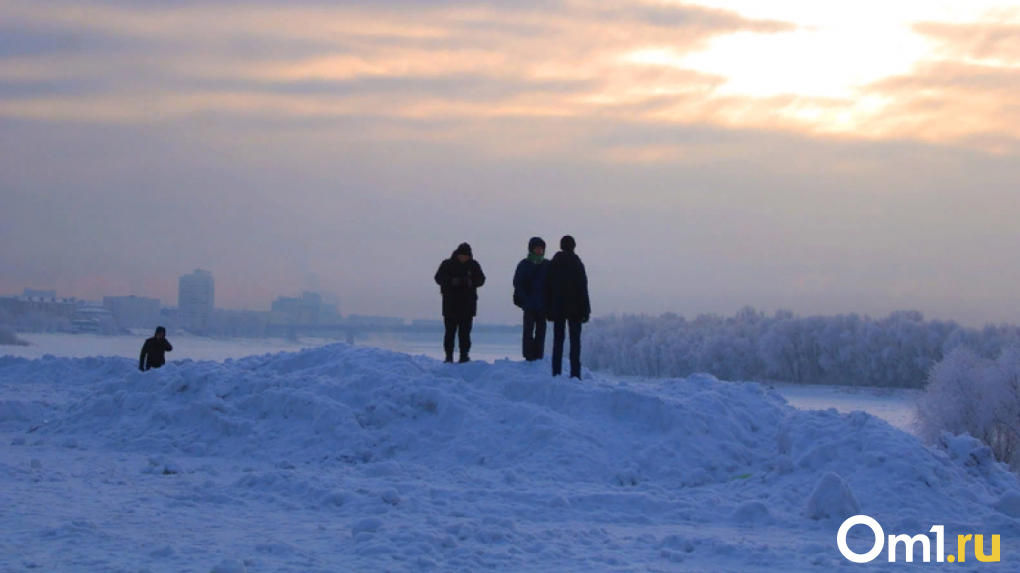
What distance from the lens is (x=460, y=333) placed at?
1451cm

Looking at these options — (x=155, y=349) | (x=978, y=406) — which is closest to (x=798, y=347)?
(x=978, y=406)

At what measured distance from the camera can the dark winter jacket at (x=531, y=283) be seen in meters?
13.2

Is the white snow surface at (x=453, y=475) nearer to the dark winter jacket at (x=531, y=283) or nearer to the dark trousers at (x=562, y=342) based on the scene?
the dark trousers at (x=562, y=342)

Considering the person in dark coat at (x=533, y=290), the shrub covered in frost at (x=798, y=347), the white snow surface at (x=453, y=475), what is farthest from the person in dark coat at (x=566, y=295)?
the shrub covered in frost at (x=798, y=347)

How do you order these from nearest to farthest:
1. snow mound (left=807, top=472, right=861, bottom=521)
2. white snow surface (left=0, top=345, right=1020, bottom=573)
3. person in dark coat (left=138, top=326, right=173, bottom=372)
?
white snow surface (left=0, top=345, right=1020, bottom=573) < snow mound (left=807, top=472, right=861, bottom=521) < person in dark coat (left=138, top=326, right=173, bottom=372)

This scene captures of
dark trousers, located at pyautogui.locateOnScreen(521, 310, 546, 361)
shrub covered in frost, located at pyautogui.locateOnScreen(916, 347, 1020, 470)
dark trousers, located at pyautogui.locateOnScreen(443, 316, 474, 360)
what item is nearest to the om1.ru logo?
dark trousers, located at pyautogui.locateOnScreen(521, 310, 546, 361)

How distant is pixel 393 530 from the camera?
7.20 metres

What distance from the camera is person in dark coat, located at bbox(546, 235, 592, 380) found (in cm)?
1269

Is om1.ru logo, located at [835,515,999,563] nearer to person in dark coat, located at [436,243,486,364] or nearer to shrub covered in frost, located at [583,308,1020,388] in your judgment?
person in dark coat, located at [436,243,486,364]

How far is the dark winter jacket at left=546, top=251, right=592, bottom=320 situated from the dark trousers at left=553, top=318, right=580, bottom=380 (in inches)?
5.0

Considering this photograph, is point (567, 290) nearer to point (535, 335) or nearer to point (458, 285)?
point (535, 335)

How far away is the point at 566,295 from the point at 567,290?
0.07 meters

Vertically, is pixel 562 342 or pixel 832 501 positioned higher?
pixel 562 342

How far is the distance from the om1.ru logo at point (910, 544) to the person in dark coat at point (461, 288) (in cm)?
739
